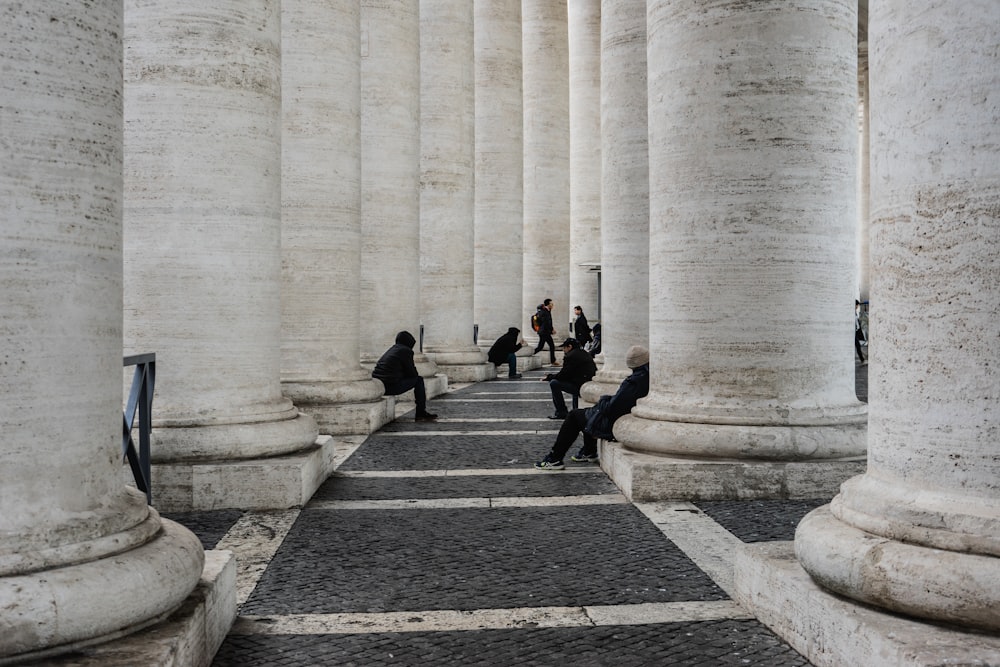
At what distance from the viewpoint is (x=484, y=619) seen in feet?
25.2

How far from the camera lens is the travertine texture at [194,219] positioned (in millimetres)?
11734

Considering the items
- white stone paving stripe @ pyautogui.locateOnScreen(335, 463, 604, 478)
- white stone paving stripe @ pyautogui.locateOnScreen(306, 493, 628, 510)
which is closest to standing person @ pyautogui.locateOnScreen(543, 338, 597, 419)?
white stone paving stripe @ pyautogui.locateOnScreen(335, 463, 604, 478)

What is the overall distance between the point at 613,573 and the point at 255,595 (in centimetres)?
308

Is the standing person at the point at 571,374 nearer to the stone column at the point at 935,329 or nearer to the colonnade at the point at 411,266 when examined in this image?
the colonnade at the point at 411,266

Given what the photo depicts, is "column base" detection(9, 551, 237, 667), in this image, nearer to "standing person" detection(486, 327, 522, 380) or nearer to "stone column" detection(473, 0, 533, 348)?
"standing person" detection(486, 327, 522, 380)

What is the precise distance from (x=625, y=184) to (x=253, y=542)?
13.3 m

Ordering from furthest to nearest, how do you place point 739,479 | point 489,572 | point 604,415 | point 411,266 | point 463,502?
point 411,266 → point 604,415 → point 463,502 → point 739,479 → point 489,572

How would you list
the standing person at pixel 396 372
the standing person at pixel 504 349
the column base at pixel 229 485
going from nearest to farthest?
the column base at pixel 229 485 < the standing person at pixel 396 372 < the standing person at pixel 504 349

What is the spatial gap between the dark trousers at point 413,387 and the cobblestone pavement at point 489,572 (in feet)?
19.8

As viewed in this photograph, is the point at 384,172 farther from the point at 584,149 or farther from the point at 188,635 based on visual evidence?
the point at 584,149

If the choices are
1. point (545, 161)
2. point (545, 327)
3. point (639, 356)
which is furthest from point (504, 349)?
point (639, 356)

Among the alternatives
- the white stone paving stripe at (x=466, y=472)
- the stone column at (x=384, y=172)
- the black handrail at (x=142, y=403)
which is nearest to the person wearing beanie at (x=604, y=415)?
the white stone paving stripe at (x=466, y=472)

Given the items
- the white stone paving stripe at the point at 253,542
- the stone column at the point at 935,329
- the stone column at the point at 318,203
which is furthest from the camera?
the stone column at the point at 318,203

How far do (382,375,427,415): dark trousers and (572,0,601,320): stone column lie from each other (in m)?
26.6
